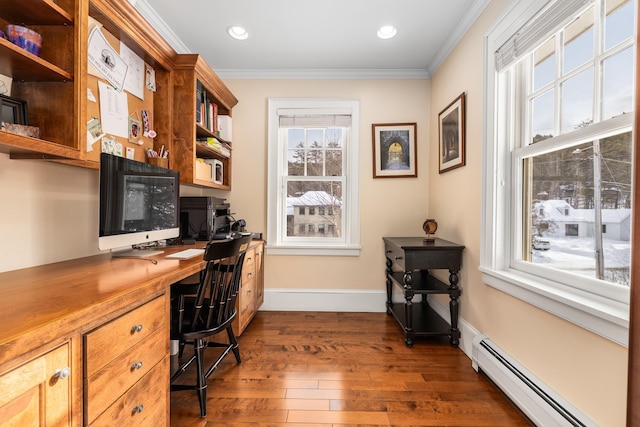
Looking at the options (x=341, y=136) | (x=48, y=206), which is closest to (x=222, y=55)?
(x=341, y=136)

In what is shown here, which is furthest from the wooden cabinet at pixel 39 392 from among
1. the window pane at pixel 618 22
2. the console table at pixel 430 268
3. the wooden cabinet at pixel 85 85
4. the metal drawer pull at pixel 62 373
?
the window pane at pixel 618 22

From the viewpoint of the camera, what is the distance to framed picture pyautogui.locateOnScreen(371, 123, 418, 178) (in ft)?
10.3

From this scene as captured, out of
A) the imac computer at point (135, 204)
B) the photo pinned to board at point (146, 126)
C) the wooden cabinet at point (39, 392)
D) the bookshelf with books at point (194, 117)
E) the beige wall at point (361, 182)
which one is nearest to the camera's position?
the wooden cabinet at point (39, 392)

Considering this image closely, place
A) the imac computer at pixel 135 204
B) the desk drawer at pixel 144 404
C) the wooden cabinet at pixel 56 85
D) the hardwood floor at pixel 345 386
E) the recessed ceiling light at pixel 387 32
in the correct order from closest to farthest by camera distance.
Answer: the desk drawer at pixel 144 404
the wooden cabinet at pixel 56 85
the imac computer at pixel 135 204
the hardwood floor at pixel 345 386
the recessed ceiling light at pixel 387 32

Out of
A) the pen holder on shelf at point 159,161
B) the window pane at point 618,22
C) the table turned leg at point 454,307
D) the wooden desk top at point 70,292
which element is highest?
the window pane at point 618,22

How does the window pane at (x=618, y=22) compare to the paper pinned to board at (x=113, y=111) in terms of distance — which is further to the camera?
the paper pinned to board at (x=113, y=111)

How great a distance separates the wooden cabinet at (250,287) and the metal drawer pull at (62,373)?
5.00 ft

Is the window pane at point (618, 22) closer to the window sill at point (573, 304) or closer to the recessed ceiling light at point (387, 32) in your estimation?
the window sill at point (573, 304)

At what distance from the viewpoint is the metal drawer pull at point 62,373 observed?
30.5 inches

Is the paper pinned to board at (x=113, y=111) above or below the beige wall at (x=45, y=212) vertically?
above

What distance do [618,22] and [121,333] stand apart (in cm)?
229

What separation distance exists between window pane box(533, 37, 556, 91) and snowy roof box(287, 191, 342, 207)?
1.99 meters

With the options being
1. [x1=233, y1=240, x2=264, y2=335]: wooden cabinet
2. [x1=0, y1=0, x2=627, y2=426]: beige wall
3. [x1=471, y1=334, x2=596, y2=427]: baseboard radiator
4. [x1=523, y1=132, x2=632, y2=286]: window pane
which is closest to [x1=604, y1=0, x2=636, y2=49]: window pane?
[x1=523, y1=132, x2=632, y2=286]: window pane

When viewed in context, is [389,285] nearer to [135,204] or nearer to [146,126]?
[135,204]
